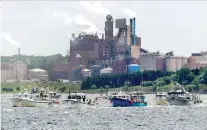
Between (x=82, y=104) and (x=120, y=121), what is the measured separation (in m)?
36.0

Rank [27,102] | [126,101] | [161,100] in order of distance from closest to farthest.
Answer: [126,101] → [27,102] → [161,100]

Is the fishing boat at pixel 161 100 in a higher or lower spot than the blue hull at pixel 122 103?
higher

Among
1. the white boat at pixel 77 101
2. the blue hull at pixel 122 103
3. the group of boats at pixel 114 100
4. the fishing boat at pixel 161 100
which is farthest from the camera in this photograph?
the fishing boat at pixel 161 100

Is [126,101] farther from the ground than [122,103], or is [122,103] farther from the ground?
[126,101]

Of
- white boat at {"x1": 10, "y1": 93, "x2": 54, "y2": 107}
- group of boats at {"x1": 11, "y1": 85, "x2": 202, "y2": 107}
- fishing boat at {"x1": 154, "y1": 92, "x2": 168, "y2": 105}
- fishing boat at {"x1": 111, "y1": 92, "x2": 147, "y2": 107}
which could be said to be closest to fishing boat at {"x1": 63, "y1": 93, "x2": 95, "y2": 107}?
group of boats at {"x1": 11, "y1": 85, "x2": 202, "y2": 107}

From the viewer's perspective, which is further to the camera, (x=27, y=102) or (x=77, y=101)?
(x=27, y=102)

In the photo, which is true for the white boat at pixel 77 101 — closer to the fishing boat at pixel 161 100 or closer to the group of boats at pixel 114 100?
the group of boats at pixel 114 100

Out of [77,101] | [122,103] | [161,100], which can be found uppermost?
[161,100]

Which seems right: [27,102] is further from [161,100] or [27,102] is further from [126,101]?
[161,100]

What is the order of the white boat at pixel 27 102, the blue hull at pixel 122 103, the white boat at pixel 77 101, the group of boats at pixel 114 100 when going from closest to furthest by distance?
the white boat at pixel 77 101 < the group of boats at pixel 114 100 < the blue hull at pixel 122 103 < the white boat at pixel 27 102

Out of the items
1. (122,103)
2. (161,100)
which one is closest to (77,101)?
(122,103)

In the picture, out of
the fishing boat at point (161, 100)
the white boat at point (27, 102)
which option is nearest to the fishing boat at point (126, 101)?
the fishing boat at point (161, 100)

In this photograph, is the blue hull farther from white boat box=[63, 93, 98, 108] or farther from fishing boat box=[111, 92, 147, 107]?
white boat box=[63, 93, 98, 108]

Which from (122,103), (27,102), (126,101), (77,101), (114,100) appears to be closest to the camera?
(77,101)
